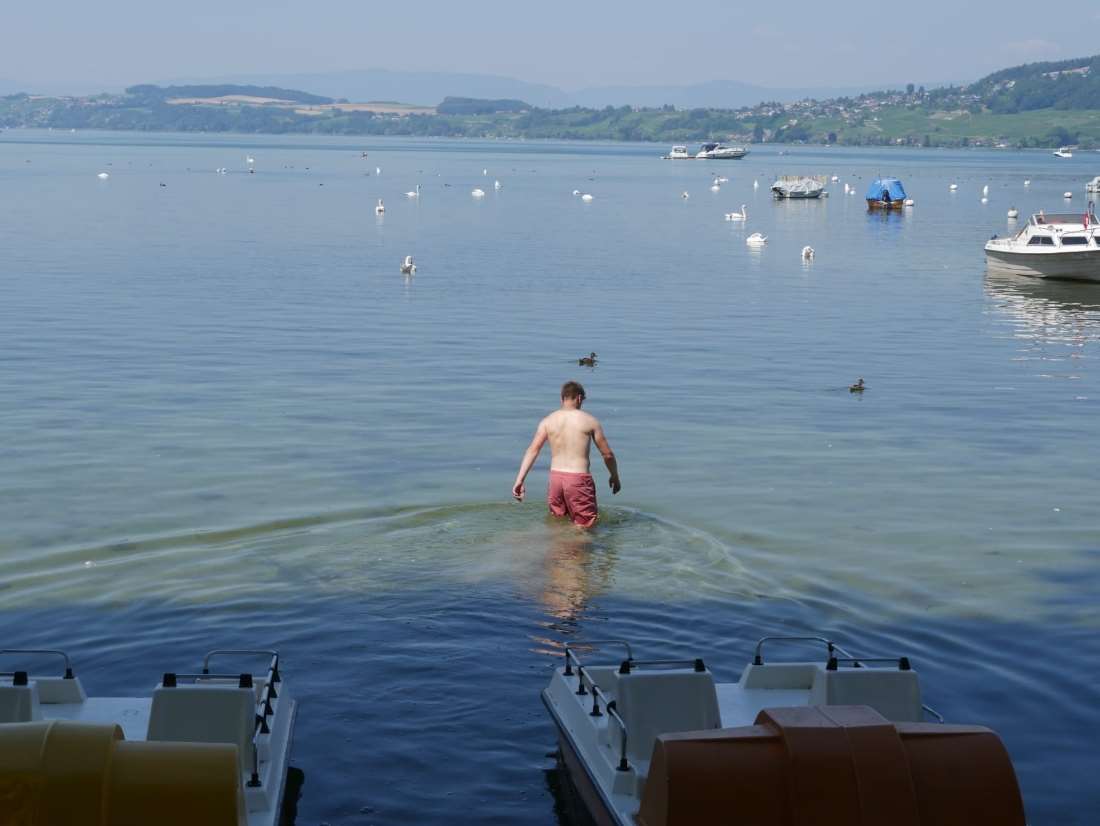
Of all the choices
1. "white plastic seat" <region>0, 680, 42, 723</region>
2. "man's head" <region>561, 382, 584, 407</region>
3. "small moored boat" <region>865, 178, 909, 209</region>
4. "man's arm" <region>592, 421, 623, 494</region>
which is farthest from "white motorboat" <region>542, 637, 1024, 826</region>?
"small moored boat" <region>865, 178, 909, 209</region>

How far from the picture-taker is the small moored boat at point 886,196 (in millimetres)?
110688

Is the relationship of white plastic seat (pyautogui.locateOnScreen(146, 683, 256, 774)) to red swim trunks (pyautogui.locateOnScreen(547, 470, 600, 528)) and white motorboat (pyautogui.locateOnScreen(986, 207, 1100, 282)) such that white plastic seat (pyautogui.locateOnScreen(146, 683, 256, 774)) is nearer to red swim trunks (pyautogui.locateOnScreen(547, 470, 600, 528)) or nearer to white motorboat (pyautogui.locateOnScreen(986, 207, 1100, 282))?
red swim trunks (pyautogui.locateOnScreen(547, 470, 600, 528))

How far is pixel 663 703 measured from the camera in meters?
11.3

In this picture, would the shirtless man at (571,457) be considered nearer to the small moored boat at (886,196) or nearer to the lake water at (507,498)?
the lake water at (507,498)

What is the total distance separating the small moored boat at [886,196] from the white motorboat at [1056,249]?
51914 mm

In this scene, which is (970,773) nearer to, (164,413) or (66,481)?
(66,481)

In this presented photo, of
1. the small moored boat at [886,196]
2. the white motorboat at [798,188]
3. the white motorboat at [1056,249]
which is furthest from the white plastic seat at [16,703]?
the white motorboat at [798,188]

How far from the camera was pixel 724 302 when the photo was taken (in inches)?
2024

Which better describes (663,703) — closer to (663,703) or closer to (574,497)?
(663,703)

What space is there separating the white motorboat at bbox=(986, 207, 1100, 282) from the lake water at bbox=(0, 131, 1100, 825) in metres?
1.23

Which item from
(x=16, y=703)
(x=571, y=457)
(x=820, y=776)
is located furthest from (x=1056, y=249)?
(x=16, y=703)

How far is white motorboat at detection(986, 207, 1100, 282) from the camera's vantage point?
5566 cm

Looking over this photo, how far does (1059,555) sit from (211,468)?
1295cm

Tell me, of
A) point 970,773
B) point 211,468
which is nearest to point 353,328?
point 211,468
